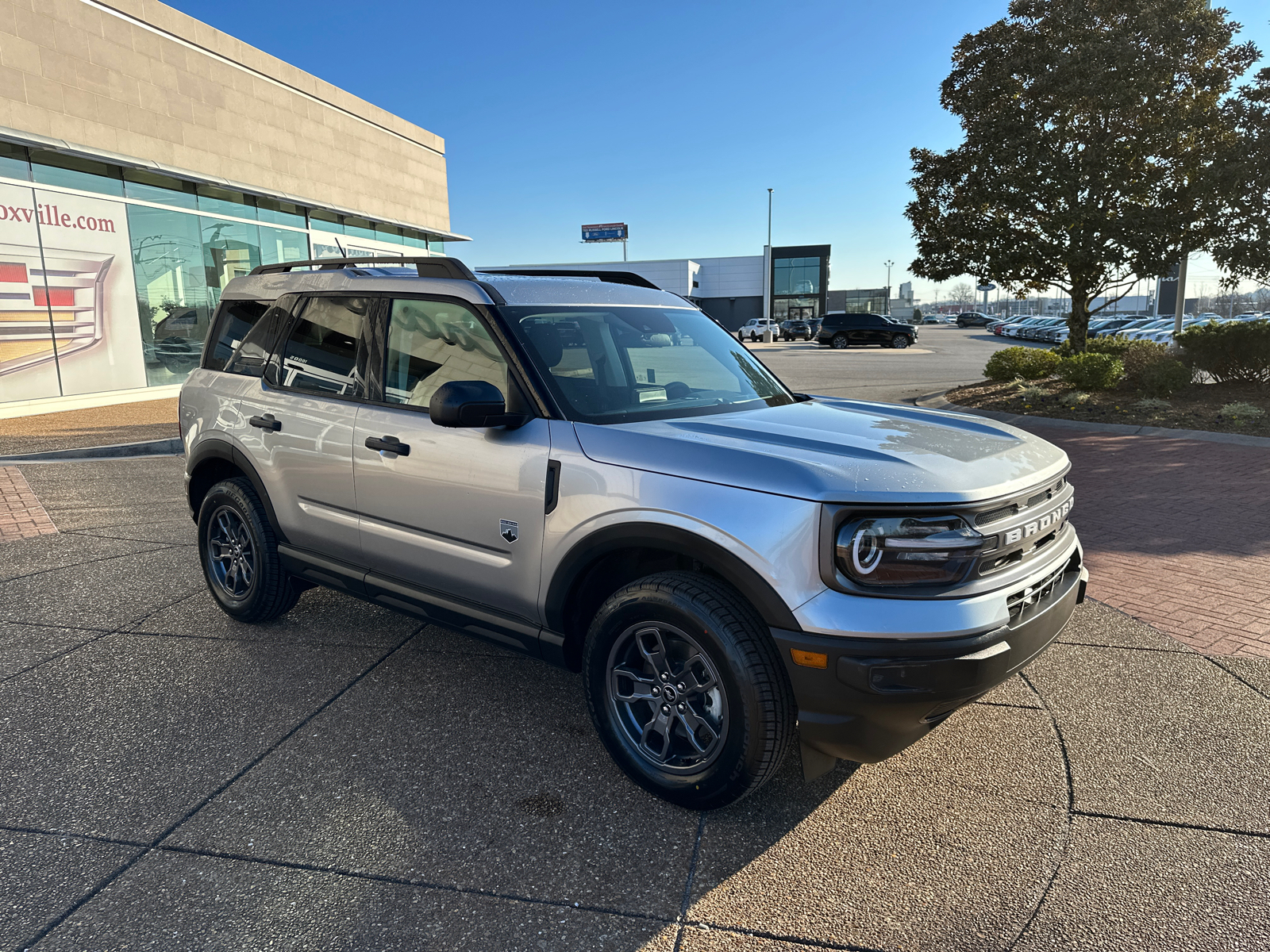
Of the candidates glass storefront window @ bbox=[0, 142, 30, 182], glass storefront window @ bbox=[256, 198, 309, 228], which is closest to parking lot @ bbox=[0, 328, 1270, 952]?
glass storefront window @ bbox=[0, 142, 30, 182]

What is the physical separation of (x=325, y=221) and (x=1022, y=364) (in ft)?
56.5

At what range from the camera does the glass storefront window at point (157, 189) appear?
16219 millimetres

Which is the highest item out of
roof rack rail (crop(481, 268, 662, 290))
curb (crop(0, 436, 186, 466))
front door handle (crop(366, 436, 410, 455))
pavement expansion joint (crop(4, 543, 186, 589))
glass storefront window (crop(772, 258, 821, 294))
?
glass storefront window (crop(772, 258, 821, 294))

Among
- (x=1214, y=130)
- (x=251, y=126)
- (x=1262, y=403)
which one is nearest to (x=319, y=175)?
(x=251, y=126)

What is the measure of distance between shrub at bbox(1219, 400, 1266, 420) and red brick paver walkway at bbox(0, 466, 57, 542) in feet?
44.6

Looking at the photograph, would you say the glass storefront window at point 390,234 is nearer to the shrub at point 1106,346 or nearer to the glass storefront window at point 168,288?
the glass storefront window at point 168,288

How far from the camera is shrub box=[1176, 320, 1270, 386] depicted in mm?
13031

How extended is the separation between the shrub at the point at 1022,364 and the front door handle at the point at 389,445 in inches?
579

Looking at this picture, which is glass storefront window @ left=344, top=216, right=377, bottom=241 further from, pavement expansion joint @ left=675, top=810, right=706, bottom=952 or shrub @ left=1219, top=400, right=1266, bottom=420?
pavement expansion joint @ left=675, top=810, right=706, bottom=952

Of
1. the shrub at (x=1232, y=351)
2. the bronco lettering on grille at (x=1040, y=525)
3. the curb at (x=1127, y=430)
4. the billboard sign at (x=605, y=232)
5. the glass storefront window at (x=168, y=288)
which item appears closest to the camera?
the bronco lettering on grille at (x=1040, y=525)

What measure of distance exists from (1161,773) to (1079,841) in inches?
25.8

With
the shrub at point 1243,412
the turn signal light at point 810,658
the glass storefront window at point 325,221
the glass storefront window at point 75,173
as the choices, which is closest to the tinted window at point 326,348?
the turn signal light at point 810,658

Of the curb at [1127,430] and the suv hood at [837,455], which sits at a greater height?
the suv hood at [837,455]

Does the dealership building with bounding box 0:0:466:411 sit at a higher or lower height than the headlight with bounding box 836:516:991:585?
higher
